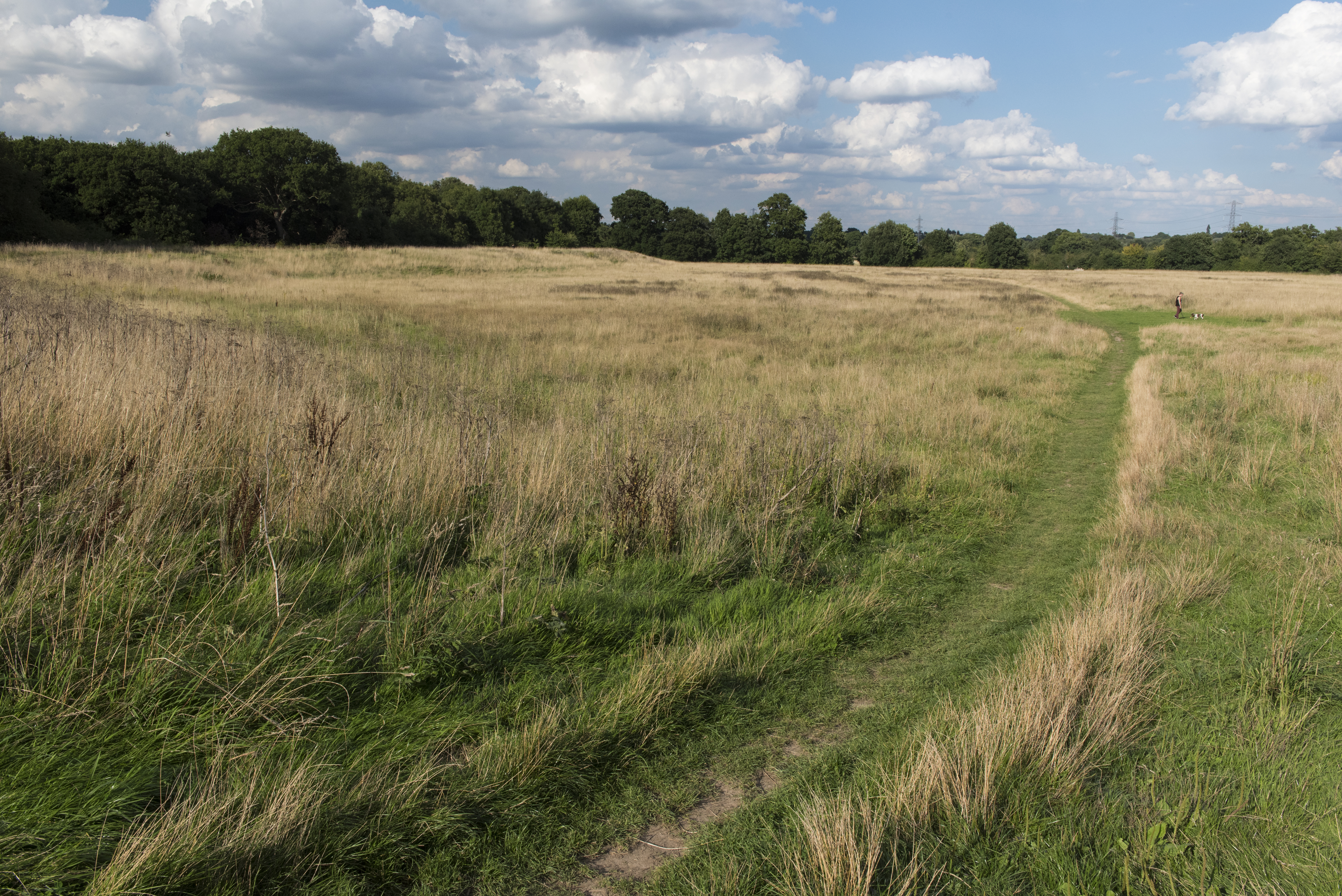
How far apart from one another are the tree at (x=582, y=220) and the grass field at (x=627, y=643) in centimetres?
10420

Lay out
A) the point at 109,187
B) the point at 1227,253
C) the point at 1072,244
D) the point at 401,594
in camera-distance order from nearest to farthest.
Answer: the point at 401,594, the point at 109,187, the point at 1227,253, the point at 1072,244

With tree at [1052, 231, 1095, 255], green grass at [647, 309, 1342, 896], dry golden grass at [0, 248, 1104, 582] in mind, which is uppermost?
tree at [1052, 231, 1095, 255]

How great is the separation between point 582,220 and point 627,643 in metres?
111

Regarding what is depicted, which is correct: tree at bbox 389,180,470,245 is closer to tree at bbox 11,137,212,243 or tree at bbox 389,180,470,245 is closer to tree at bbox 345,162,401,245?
tree at bbox 345,162,401,245

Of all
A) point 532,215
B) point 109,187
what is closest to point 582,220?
point 532,215

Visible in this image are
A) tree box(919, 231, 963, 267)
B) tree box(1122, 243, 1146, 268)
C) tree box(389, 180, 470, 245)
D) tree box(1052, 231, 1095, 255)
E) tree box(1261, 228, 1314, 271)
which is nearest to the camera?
tree box(389, 180, 470, 245)

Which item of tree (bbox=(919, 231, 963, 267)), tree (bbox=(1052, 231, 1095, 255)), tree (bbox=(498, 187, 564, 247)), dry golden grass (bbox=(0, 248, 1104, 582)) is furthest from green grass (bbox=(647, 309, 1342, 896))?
tree (bbox=(1052, 231, 1095, 255))

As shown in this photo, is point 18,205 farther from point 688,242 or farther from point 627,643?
point 688,242

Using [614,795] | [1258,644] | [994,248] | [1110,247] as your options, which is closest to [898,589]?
[1258,644]

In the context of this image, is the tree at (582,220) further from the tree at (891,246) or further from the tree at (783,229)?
the tree at (891,246)

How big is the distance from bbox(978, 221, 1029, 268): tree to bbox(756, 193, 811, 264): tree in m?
25.9

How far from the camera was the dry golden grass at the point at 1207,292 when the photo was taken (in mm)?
28969

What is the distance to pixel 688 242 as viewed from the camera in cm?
11281

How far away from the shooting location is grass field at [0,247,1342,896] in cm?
264
